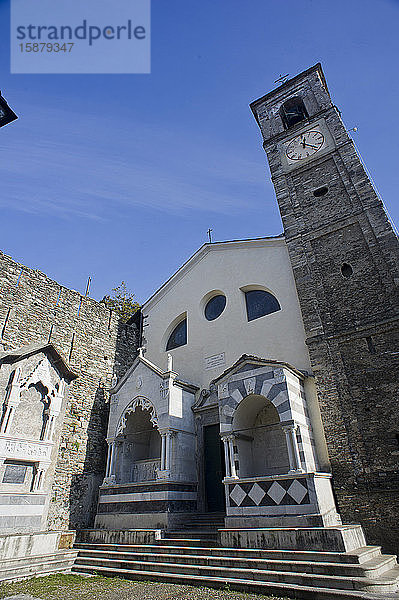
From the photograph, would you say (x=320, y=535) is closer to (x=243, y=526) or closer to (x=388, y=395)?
(x=243, y=526)

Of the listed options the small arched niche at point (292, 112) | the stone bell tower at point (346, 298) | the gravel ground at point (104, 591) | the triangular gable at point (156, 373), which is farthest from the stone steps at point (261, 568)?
the small arched niche at point (292, 112)

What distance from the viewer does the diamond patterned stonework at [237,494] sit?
329 inches

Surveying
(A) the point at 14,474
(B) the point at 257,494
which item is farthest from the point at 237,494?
(A) the point at 14,474

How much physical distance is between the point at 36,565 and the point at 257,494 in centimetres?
519

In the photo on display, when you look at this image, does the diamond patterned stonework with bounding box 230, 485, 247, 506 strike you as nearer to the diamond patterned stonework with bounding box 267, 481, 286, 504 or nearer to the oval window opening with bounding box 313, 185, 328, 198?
the diamond patterned stonework with bounding box 267, 481, 286, 504

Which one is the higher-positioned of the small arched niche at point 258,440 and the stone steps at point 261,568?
the small arched niche at point 258,440

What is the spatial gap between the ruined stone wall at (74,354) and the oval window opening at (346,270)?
368 inches

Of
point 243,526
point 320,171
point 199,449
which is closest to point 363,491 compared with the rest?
point 243,526

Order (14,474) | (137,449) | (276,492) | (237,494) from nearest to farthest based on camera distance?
(276,492), (237,494), (14,474), (137,449)

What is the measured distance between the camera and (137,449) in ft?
40.0

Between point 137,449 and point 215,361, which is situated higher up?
point 215,361

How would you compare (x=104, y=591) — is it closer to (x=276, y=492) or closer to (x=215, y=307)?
(x=276, y=492)

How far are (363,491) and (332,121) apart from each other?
13.2 metres

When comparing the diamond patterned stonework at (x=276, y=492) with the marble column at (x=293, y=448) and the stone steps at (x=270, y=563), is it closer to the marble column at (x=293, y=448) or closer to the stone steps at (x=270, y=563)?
the marble column at (x=293, y=448)
